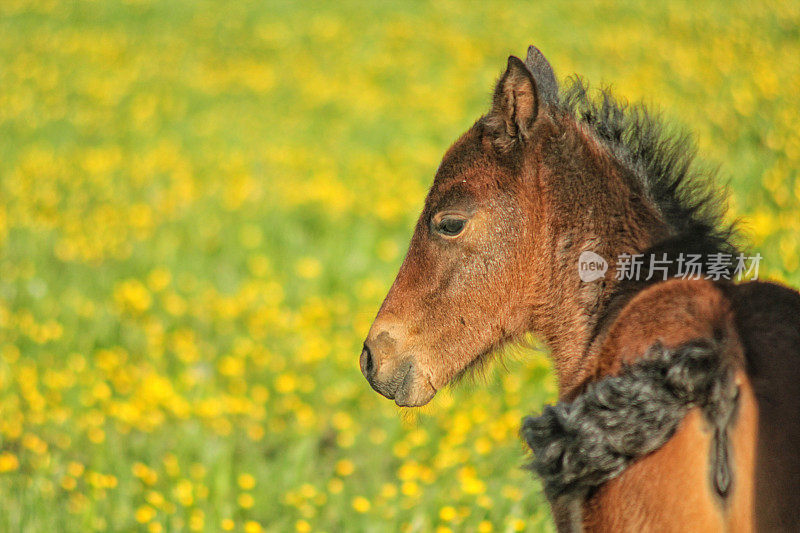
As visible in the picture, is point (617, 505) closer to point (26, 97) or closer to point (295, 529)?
point (295, 529)

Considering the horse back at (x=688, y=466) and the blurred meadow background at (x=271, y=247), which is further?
the blurred meadow background at (x=271, y=247)

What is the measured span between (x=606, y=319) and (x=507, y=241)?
418 mm

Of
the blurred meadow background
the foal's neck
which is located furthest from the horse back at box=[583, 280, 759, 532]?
the blurred meadow background

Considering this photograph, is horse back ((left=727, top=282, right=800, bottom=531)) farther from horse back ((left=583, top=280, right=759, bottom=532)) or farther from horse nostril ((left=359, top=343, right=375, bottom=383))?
horse nostril ((left=359, top=343, right=375, bottom=383))

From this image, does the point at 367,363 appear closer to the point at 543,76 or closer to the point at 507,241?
the point at 507,241

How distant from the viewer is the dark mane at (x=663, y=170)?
8.94ft

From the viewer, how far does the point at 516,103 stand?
2.75m

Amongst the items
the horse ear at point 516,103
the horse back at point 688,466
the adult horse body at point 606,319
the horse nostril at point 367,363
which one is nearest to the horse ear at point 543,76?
the adult horse body at point 606,319

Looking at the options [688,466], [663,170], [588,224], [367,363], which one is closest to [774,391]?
[688,466]

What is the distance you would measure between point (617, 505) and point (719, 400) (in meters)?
0.38

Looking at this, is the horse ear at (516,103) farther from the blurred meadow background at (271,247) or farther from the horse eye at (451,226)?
the blurred meadow background at (271,247)

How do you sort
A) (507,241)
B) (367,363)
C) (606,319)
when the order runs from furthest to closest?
(367,363), (507,241), (606,319)

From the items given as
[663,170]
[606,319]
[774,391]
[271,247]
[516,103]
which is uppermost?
[271,247]

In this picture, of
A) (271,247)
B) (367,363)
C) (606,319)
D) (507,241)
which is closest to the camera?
(606,319)
